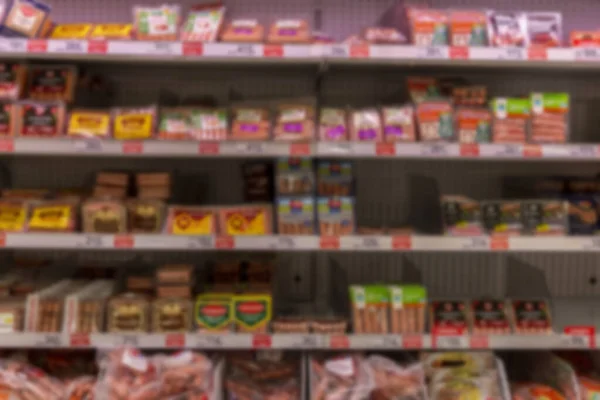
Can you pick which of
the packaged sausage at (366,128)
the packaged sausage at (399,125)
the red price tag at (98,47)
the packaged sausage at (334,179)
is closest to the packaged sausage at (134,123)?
the red price tag at (98,47)

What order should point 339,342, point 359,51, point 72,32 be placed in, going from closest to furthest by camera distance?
point 359,51, point 339,342, point 72,32

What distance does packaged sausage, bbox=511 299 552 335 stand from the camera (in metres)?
2.68

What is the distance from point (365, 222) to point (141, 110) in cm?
123

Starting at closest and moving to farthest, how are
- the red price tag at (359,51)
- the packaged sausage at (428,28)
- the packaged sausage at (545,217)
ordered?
the red price tag at (359,51) < the packaged sausage at (428,28) < the packaged sausage at (545,217)

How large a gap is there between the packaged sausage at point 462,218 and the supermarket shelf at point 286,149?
0.86 ft

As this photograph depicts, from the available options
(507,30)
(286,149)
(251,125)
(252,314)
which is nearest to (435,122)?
(507,30)

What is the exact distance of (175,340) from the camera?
261 centimetres

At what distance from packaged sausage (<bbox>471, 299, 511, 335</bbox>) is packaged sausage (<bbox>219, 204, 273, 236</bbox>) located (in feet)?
3.11

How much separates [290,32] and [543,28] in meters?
1.07

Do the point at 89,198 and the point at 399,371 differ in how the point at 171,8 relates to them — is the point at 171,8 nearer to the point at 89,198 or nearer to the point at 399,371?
the point at 89,198

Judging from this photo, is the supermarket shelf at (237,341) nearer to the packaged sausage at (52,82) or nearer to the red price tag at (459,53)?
the packaged sausage at (52,82)

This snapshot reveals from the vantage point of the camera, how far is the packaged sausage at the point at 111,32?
2.62 meters

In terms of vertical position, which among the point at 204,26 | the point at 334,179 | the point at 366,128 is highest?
the point at 204,26

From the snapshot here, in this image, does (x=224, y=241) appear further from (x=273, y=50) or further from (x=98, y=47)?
(x=98, y=47)
